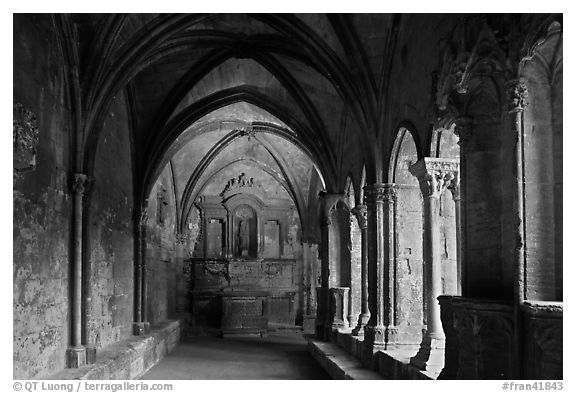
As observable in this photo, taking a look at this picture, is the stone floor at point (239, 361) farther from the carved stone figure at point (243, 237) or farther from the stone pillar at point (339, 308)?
the carved stone figure at point (243, 237)

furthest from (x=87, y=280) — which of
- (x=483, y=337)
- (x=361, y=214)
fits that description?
(x=483, y=337)

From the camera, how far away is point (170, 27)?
1026 cm

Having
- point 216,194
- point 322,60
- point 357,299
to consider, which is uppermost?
point 322,60

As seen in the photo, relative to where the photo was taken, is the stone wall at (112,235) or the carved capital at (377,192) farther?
the stone wall at (112,235)

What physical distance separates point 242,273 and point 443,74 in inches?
662

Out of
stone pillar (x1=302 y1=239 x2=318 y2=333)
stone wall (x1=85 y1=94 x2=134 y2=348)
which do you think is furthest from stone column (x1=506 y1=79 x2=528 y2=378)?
stone pillar (x1=302 y1=239 x2=318 y2=333)

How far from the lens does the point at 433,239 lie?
8.01 m

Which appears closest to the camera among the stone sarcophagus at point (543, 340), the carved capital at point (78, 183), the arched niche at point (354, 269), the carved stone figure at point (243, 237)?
the stone sarcophagus at point (543, 340)

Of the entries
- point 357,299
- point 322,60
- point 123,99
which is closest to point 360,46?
point 322,60

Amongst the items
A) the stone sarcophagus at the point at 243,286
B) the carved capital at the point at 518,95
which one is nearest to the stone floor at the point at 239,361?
the stone sarcophagus at the point at 243,286

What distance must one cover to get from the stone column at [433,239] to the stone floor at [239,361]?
3.85 m

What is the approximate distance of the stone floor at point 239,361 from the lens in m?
11.6

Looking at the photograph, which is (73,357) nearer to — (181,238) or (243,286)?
(181,238)
